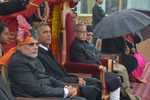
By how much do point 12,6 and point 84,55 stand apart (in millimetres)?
1312

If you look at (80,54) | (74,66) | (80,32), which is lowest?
(74,66)

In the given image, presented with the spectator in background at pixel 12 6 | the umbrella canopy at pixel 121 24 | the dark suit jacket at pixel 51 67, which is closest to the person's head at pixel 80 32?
the umbrella canopy at pixel 121 24

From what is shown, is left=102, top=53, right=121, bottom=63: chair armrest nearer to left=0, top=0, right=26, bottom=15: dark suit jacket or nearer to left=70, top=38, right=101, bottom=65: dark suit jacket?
left=70, top=38, right=101, bottom=65: dark suit jacket

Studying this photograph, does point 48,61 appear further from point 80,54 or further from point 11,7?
point 80,54

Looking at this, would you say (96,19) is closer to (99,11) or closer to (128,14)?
(99,11)

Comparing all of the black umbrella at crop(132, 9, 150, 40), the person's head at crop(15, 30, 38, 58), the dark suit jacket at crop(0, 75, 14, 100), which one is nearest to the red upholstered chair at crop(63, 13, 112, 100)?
the person's head at crop(15, 30, 38, 58)

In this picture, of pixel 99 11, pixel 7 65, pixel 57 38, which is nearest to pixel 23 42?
pixel 7 65

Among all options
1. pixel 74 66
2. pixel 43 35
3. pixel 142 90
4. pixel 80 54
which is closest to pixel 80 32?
pixel 80 54

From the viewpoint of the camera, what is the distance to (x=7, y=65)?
2.88 m

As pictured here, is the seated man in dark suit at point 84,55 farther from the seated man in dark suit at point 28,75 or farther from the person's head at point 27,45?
the person's head at point 27,45

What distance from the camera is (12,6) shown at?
10.8 feet

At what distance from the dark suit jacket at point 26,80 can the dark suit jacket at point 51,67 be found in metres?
0.39

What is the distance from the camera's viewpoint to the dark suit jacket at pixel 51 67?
341 cm

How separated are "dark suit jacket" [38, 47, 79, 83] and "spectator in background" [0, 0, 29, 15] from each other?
467 mm
